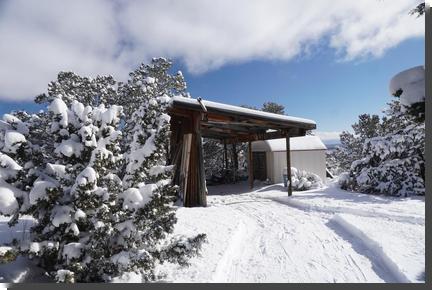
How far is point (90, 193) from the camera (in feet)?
10.2

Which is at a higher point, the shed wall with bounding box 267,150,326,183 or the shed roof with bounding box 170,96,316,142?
the shed roof with bounding box 170,96,316,142

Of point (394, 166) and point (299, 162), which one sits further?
point (299, 162)

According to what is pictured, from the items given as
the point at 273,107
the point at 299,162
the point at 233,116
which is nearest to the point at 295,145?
the point at 299,162

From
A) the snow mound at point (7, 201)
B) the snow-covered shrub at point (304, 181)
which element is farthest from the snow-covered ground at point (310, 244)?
the snow-covered shrub at point (304, 181)

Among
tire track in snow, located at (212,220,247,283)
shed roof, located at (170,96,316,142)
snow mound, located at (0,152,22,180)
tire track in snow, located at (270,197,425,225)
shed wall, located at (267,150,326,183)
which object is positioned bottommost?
tire track in snow, located at (212,220,247,283)

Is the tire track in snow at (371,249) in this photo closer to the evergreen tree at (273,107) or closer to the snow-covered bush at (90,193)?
the snow-covered bush at (90,193)

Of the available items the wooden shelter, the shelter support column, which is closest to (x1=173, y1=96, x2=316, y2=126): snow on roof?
the wooden shelter

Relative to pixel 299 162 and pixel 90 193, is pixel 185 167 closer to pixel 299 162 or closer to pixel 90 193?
pixel 90 193

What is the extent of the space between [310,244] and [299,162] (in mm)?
11767

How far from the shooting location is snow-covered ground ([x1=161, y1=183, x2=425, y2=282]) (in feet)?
11.8

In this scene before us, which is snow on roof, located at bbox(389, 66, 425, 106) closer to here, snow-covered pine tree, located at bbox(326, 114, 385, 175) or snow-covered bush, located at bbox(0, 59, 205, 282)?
snow-covered bush, located at bbox(0, 59, 205, 282)

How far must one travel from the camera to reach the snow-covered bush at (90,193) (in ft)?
10.1

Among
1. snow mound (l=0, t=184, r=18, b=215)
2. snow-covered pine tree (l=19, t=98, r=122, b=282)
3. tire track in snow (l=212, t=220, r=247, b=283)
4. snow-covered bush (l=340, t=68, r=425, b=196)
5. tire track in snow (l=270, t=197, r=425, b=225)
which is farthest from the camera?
snow-covered bush (l=340, t=68, r=425, b=196)

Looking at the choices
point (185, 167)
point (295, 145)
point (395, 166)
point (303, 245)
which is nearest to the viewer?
point (303, 245)
